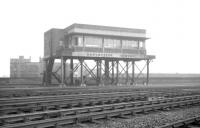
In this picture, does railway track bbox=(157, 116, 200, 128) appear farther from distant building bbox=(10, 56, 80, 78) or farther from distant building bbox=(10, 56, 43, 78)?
distant building bbox=(10, 56, 43, 78)

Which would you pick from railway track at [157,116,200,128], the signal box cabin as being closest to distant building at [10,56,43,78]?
the signal box cabin

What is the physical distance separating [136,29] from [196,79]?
30.9m

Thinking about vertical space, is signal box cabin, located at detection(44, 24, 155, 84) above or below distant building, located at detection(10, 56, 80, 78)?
above

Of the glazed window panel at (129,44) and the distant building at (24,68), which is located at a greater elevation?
the glazed window panel at (129,44)

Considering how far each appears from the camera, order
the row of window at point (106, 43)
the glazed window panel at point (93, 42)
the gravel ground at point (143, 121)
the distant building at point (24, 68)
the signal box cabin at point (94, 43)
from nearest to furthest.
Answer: the gravel ground at point (143, 121) < the signal box cabin at point (94, 43) < the row of window at point (106, 43) < the glazed window panel at point (93, 42) < the distant building at point (24, 68)

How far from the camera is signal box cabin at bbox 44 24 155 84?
35500 mm

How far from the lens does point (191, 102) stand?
18.1 metres

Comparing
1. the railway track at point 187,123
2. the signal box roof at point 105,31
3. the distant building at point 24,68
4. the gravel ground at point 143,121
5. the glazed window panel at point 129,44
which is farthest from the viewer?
the distant building at point 24,68

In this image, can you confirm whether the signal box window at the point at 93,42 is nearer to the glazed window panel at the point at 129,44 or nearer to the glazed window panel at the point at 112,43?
the glazed window panel at the point at 112,43

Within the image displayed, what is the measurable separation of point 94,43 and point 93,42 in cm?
19

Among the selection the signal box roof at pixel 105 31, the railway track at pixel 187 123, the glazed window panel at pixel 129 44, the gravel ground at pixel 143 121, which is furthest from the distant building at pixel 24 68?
the railway track at pixel 187 123

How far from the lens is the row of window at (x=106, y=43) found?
36.0m

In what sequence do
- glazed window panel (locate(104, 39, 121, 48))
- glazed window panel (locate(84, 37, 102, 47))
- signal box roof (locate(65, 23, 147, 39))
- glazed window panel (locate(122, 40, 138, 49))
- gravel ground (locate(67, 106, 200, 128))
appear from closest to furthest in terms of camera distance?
gravel ground (locate(67, 106, 200, 128)) → signal box roof (locate(65, 23, 147, 39)) → glazed window panel (locate(84, 37, 102, 47)) → glazed window panel (locate(104, 39, 121, 48)) → glazed window panel (locate(122, 40, 138, 49))

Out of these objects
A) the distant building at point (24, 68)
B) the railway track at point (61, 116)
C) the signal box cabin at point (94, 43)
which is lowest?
the railway track at point (61, 116)
